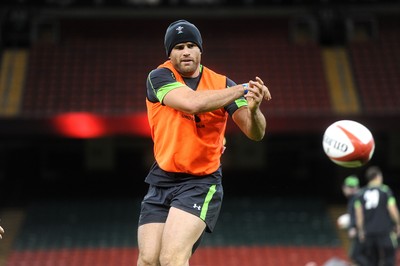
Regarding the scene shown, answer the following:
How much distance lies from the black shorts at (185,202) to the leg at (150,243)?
59 mm

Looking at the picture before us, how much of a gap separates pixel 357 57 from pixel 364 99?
2.03 metres

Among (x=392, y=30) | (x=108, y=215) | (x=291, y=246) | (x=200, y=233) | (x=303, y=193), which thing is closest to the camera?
(x=200, y=233)

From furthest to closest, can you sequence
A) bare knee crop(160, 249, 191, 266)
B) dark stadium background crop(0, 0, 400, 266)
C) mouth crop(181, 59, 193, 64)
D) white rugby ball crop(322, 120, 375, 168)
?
dark stadium background crop(0, 0, 400, 266) < white rugby ball crop(322, 120, 375, 168) < mouth crop(181, 59, 193, 64) < bare knee crop(160, 249, 191, 266)

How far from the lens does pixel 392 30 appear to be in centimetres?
2333

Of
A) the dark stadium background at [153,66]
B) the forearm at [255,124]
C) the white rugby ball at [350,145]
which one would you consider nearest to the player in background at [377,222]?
the white rugby ball at [350,145]

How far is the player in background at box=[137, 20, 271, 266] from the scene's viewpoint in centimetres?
572

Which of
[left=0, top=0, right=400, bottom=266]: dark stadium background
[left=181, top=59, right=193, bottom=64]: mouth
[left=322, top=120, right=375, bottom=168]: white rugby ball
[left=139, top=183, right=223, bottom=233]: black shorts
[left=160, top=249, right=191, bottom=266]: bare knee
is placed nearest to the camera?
[left=160, top=249, right=191, bottom=266]: bare knee

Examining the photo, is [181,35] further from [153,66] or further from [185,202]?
[153,66]

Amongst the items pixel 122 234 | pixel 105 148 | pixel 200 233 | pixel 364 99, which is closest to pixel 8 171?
pixel 105 148

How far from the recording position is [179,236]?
18.7ft

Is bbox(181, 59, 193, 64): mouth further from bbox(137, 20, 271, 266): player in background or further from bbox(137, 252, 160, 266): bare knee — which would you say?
bbox(137, 252, 160, 266): bare knee

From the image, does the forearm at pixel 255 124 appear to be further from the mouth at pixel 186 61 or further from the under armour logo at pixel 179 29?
the under armour logo at pixel 179 29

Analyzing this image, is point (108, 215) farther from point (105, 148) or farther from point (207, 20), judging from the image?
point (207, 20)

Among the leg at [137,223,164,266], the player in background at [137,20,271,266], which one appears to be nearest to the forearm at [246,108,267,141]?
the player in background at [137,20,271,266]
